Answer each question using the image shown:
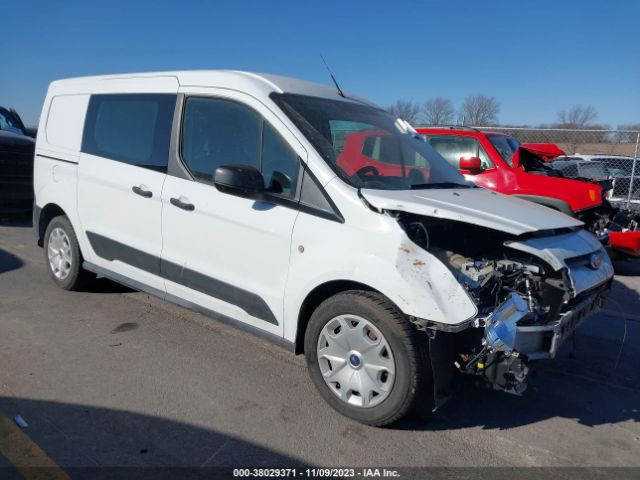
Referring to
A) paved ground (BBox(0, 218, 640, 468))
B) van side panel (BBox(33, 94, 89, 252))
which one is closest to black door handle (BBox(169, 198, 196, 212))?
paved ground (BBox(0, 218, 640, 468))

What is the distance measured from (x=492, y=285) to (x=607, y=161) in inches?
467

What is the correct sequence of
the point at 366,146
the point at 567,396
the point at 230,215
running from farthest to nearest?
the point at 366,146 → the point at 567,396 → the point at 230,215

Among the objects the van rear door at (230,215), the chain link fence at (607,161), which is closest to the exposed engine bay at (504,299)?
the van rear door at (230,215)

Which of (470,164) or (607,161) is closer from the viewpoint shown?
(470,164)

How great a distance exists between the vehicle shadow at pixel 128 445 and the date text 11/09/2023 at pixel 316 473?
0.04m

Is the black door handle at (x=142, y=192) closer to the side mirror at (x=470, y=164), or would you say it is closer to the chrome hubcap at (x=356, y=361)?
the chrome hubcap at (x=356, y=361)

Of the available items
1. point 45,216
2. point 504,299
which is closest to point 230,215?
point 504,299

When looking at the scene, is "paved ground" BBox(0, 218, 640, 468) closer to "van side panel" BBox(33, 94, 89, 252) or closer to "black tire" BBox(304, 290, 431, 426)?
"black tire" BBox(304, 290, 431, 426)

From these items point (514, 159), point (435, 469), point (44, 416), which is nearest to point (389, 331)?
point (435, 469)

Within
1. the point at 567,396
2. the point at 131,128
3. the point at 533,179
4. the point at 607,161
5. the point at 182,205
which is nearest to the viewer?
the point at 567,396

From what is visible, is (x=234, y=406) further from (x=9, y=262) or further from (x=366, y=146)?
(x=9, y=262)

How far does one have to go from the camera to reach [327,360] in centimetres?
332

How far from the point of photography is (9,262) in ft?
22.0

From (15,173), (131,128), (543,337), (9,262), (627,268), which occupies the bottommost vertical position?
(9,262)
